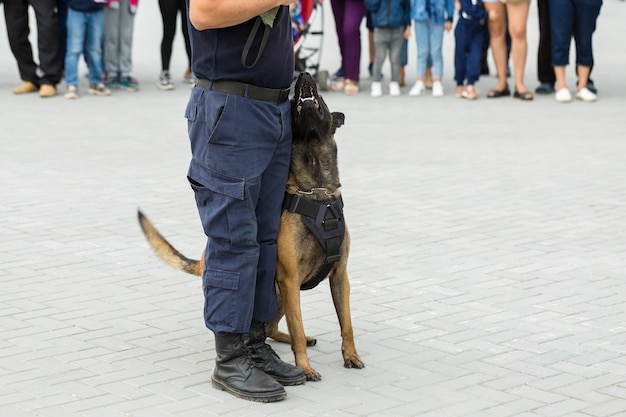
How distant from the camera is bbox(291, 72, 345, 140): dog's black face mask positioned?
461 cm

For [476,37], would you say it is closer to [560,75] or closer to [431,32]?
[431,32]

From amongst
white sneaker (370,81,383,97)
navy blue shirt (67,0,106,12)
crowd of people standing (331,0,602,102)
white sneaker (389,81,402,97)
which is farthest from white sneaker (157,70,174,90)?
white sneaker (389,81,402,97)

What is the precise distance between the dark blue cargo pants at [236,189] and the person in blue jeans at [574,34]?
9.15 meters

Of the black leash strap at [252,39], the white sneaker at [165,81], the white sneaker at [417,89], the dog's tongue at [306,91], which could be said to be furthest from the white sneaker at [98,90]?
the black leash strap at [252,39]

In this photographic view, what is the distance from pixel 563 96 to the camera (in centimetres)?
1334

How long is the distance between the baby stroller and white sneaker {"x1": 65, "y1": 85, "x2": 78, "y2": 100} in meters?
2.63

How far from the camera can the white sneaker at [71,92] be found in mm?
13758

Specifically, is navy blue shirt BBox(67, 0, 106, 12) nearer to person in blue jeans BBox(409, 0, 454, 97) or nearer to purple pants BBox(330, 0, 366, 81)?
purple pants BBox(330, 0, 366, 81)

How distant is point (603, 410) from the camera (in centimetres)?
436

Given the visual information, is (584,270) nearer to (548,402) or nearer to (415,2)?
(548,402)

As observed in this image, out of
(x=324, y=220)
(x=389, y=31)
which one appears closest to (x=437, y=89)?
(x=389, y=31)

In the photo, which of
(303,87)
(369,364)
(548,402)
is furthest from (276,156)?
(548,402)

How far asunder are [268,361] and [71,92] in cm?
964

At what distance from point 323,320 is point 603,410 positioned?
164 centimetres
